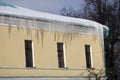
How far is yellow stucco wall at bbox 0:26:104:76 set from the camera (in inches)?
1090

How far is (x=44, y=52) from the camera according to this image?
1198 inches

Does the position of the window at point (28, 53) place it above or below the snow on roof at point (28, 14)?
below

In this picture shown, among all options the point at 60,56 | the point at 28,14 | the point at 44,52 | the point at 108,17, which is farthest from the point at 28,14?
the point at 108,17

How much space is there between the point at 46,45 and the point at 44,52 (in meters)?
0.54

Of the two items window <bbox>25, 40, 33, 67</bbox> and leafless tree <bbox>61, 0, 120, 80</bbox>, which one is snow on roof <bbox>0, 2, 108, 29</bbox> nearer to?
window <bbox>25, 40, 33, 67</bbox>

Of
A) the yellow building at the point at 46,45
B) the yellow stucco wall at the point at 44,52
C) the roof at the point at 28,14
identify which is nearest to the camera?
the yellow stucco wall at the point at 44,52

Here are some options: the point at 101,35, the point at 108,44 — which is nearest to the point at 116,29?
the point at 108,44

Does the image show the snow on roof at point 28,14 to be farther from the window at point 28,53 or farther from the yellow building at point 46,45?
the window at point 28,53

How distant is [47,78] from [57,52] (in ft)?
7.32

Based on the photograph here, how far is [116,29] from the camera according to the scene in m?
46.8

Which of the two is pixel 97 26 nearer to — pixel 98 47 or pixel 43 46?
pixel 98 47

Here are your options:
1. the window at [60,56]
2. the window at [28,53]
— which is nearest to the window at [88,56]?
the window at [60,56]

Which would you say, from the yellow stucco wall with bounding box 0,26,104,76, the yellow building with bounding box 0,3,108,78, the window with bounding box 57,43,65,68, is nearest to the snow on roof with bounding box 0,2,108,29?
the yellow building with bounding box 0,3,108,78

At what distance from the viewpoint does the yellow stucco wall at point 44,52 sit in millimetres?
27688
